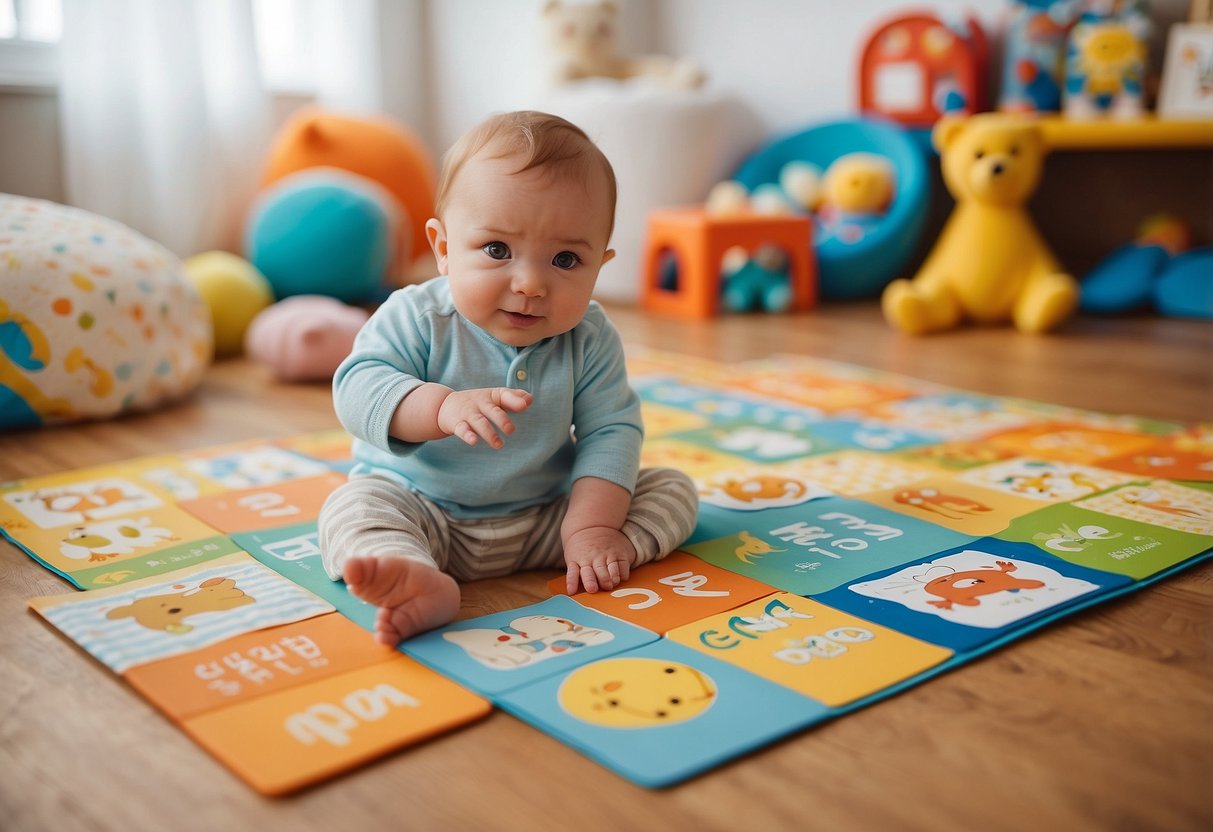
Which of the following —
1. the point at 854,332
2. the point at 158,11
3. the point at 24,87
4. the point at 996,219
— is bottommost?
the point at 854,332

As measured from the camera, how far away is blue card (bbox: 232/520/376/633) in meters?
0.89

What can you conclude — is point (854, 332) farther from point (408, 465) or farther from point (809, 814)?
point (809, 814)

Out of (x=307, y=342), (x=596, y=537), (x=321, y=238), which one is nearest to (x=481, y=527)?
(x=596, y=537)

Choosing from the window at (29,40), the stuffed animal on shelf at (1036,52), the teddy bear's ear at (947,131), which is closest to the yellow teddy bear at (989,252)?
the teddy bear's ear at (947,131)

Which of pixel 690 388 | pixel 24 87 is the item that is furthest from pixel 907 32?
pixel 24 87

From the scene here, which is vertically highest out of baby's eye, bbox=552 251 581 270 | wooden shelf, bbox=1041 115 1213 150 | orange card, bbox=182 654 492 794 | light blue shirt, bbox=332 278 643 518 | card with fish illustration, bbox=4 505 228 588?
wooden shelf, bbox=1041 115 1213 150

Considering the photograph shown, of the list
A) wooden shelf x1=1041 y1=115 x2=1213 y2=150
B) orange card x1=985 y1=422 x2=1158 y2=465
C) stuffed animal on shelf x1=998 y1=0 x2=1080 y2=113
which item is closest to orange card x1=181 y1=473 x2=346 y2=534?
orange card x1=985 y1=422 x2=1158 y2=465

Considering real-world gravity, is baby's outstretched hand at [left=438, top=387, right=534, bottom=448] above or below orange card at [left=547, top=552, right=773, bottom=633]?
above

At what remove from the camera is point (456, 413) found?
87 cm

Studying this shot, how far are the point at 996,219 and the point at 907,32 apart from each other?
638mm

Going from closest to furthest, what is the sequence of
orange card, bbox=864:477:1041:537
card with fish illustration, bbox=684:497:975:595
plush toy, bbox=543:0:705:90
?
card with fish illustration, bbox=684:497:975:595 → orange card, bbox=864:477:1041:537 → plush toy, bbox=543:0:705:90

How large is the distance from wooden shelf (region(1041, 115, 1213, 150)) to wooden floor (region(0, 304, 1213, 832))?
66.6 inches

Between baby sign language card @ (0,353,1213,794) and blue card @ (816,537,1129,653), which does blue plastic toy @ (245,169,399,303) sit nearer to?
baby sign language card @ (0,353,1213,794)

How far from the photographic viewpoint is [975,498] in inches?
46.4
